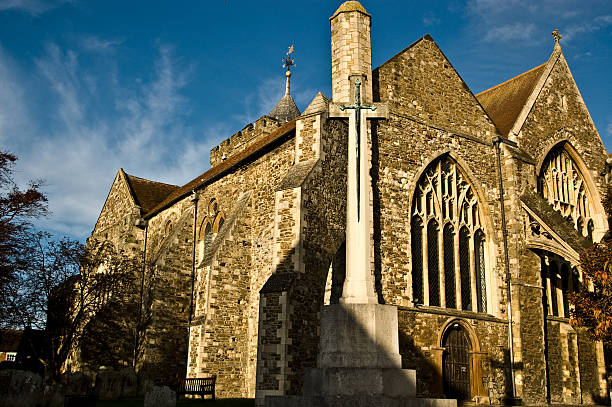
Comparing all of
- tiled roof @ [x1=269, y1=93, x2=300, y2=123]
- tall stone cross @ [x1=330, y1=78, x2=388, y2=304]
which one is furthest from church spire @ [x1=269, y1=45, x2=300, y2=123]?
tall stone cross @ [x1=330, y1=78, x2=388, y2=304]

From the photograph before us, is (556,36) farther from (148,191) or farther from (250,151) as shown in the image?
(148,191)

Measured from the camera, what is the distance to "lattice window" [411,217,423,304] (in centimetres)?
1791

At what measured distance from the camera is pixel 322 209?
16.5 m

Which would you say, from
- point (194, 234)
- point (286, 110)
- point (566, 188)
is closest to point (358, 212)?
point (194, 234)

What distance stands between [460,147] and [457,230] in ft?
9.93

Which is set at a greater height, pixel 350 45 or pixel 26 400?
pixel 350 45

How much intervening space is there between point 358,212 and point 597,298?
10090mm

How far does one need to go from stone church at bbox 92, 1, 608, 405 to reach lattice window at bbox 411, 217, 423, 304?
0.04 m

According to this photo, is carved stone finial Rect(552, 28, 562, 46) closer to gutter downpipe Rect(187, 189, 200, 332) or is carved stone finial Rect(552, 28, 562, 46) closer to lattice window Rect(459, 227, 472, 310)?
lattice window Rect(459, 227, 472, 310)

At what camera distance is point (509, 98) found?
24375mm

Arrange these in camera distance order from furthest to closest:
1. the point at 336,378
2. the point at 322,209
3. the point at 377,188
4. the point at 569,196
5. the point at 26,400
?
the point at 569,196
the point at 377,188
the point at 322,209
the point at 26,400
the point at 336,378

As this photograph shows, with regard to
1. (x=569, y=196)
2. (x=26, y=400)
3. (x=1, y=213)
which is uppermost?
(x=569, y=196)

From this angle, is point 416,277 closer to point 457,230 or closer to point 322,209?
point 457,230

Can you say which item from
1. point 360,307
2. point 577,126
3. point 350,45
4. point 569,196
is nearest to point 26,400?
point 360,307
